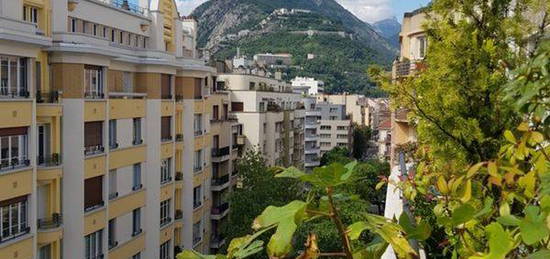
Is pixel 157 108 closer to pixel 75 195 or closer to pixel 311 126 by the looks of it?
pixel 75 195

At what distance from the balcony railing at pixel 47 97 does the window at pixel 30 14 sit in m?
2.18

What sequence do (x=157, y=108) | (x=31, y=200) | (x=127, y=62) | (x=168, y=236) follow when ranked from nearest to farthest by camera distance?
1. (x=31, y=200)
2. (x=127, y=62)
3. (x=157, y=108)
4. (x=168, y=236)

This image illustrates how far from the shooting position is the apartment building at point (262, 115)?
45875mm

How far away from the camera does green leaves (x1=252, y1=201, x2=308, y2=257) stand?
5.16 feet

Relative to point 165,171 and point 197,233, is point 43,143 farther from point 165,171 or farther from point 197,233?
point 197,233

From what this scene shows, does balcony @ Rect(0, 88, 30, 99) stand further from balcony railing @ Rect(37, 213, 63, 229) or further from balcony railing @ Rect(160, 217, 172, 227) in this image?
balcony railing @ Rect(160, 217, 172, 227)

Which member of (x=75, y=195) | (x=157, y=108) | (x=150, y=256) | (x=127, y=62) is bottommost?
(x=150, y=256)

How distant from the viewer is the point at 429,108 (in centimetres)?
856

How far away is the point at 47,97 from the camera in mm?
18781

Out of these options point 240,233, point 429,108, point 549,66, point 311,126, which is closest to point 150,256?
point 240,233

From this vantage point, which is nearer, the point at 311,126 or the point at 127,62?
the point at 127,62

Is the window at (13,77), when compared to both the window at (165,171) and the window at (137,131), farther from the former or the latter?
the window at (165,171)

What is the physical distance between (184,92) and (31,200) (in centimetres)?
1356

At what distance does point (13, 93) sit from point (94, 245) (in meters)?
6.55
